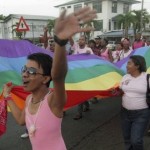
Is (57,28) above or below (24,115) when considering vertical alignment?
above

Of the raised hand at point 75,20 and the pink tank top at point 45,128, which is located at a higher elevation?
the raised hand at point 75,20

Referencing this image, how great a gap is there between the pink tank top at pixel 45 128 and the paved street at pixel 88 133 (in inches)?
123

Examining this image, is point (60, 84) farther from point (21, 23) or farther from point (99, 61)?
point (21, 23)

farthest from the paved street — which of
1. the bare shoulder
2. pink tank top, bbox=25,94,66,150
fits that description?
the bare shoulder

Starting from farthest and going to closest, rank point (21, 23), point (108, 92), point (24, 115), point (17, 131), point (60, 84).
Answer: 1. point (21, 23)
2. point (17, 131)
3. point (108, 92)
4. point (24, 115)
5. point (60, 84)

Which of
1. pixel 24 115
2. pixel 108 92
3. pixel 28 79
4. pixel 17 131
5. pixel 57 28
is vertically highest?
pixel 57 28

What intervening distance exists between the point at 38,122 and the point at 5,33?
8341cm

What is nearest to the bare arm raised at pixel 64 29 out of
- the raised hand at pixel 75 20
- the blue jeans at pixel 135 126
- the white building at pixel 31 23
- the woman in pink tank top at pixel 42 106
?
the raised hand at pixel 75 20

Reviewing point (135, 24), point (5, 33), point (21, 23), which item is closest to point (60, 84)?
point (21, 23)

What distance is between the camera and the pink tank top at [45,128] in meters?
2.14

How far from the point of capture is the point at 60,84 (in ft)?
6.38

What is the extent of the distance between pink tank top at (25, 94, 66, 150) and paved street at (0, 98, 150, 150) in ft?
10.2

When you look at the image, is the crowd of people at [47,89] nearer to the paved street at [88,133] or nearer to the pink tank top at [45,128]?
the pink tank top at [45,128]

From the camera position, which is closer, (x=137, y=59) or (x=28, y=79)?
(x=28, y=79)
